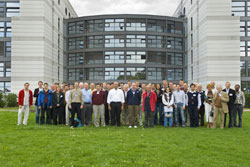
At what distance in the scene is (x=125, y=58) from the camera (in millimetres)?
41906

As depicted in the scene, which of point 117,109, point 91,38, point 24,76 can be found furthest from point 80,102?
point 91,38

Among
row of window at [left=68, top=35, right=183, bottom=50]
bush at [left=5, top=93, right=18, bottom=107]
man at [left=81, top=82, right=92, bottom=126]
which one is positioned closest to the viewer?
man at [left=81, top=82, right=92, bottom=126]

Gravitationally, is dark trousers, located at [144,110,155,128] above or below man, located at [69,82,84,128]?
below

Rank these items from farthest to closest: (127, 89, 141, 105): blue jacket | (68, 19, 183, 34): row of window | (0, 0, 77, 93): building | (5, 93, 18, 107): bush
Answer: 1. (68, 19, 183, 34): row of window
2. (0, 0, 77, 93): building
3. (5, 93, 18, 107): bush
4. (127, 89, 141, 105): blue jacket

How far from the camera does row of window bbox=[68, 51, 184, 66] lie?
42219 mm

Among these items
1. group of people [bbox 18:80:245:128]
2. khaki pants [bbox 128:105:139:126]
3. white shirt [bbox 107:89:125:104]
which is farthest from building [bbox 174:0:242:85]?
white shirt [bbox 107:89:125:104]

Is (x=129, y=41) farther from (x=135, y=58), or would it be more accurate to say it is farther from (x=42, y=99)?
(x=42, y=99)

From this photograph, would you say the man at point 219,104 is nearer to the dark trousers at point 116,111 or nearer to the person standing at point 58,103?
the dark trousers at point 116,111

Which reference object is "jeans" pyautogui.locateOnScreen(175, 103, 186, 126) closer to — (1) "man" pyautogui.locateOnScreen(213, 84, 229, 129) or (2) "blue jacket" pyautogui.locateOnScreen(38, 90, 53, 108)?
(1) "man" pyautogui.locateOnScreen(213, 84, 229, 129)

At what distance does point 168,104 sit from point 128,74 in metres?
29.2

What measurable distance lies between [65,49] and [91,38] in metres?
5.43

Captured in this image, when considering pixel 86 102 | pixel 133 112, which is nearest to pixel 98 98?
pixel 86 102

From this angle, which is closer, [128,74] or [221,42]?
[221,42]

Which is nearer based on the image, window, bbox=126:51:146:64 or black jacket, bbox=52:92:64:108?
black jacket, bbox=52:92:64:108
